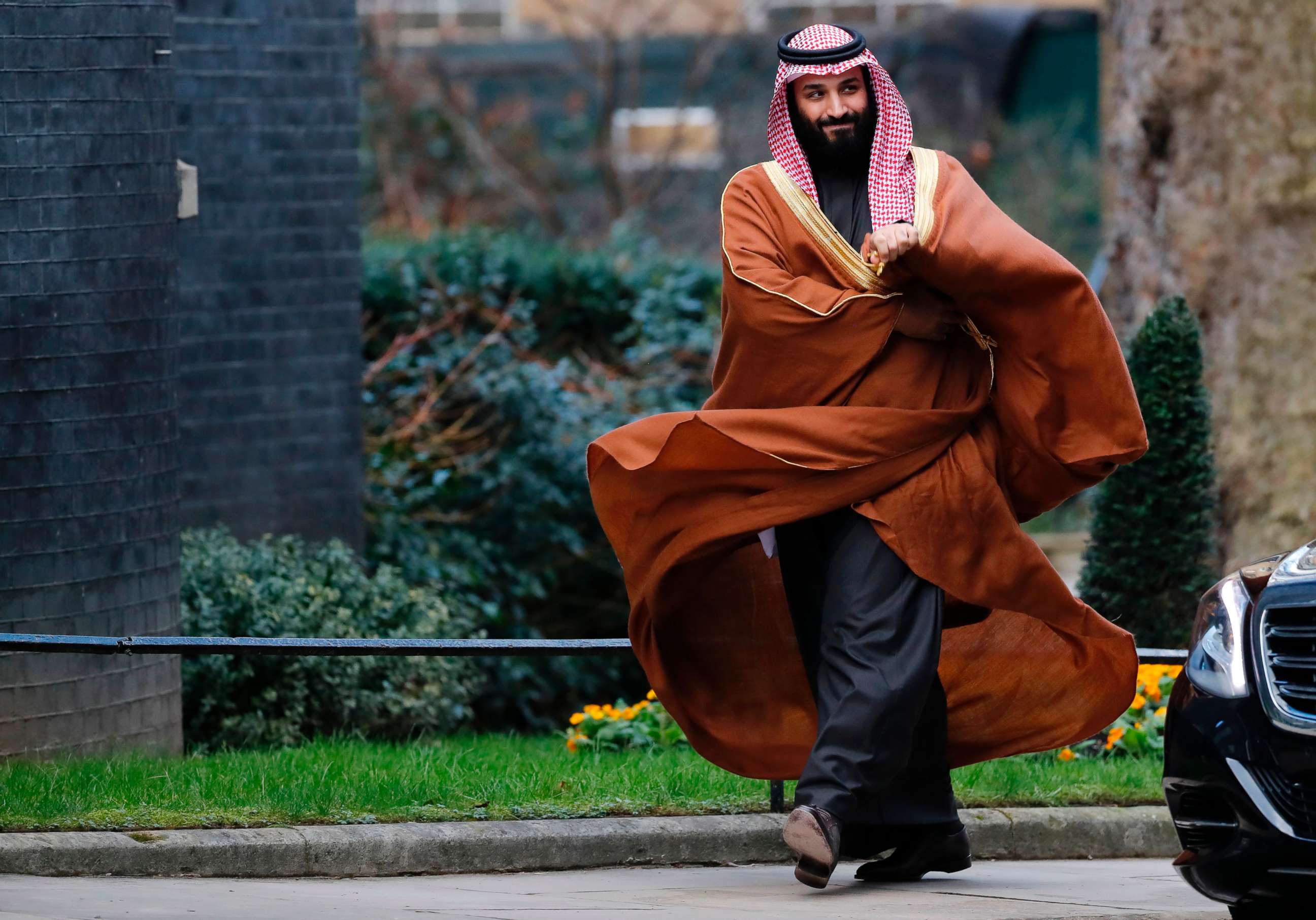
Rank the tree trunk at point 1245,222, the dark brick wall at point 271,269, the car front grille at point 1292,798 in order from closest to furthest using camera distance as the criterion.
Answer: the car front grille at point 1292,798, the dark brick wall at point 271,269, the tree trunk at point 1245,222

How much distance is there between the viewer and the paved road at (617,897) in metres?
5.03

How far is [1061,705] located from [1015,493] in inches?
22.5

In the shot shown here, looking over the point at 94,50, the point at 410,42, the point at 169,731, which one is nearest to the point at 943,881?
the point at 169,731

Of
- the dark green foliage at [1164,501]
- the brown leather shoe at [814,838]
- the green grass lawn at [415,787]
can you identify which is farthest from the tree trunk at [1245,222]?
the brown leather shoe at [814,838]

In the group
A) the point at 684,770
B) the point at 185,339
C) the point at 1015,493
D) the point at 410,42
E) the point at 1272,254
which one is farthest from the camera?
the point at 410,42

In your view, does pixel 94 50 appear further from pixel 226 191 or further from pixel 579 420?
pixel 579 420

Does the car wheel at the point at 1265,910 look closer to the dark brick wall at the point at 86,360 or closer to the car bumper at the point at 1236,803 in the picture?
the car bumper at the point at 1236,803

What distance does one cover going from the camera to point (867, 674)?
5.17 metres

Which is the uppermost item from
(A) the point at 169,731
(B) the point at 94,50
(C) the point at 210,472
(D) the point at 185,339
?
(B) the point at 94,50

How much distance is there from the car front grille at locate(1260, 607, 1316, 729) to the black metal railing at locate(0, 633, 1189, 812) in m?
1.10

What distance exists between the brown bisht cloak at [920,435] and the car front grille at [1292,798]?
35.7 inches

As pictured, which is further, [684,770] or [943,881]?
[684,770]

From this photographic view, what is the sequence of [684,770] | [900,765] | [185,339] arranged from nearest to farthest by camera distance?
[900,765] < [684,770] < [185,339]

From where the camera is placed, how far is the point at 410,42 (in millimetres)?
23031
